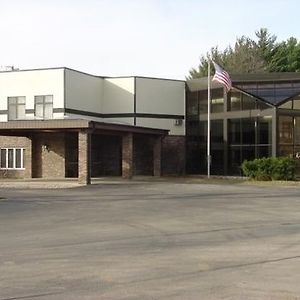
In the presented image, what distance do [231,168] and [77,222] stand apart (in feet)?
85.8

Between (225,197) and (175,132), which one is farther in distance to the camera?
(175,132)

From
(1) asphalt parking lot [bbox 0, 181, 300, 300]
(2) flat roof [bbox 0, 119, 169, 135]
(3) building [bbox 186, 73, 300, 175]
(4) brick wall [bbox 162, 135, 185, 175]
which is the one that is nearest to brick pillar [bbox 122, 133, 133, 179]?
(2) flat roof [bbox 0, 119, 169, 135]

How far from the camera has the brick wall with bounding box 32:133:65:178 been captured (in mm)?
38875

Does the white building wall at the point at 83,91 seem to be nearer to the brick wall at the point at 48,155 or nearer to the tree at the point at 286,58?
the brick wall at the point at 48,155

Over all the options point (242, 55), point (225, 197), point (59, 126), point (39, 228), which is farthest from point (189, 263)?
point (242, 55)

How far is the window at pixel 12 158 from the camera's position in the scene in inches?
1599

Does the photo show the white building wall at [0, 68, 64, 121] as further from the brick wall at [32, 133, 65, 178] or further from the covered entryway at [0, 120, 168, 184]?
the covered entryway at [0, 120, 168, 184]

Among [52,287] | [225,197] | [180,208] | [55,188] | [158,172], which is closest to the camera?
[52,287]

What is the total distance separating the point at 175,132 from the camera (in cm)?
4328

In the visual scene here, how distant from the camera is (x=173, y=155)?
43.1 meters

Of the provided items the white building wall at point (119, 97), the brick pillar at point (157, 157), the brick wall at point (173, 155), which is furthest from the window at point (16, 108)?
the brick wall at point (173, 155)

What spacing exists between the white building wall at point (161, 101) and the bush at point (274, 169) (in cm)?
953

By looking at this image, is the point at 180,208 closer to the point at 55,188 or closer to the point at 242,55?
the point at 55,188

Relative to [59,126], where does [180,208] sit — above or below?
below
